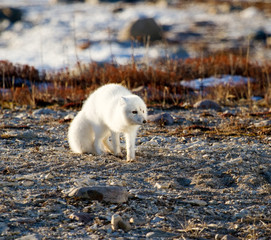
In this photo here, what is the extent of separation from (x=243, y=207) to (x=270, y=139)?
8.77ft

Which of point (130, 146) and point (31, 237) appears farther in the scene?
point (130, 146)

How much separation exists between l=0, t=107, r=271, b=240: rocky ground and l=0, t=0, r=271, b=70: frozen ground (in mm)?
17792

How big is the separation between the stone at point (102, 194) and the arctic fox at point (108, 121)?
113 cm

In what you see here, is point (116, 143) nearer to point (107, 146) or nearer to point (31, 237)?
point (107, 146)

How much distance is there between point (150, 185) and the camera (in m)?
4.88

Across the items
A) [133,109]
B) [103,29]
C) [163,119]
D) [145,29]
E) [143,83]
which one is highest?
[103,29]

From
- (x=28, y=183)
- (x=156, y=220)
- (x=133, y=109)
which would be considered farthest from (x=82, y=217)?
(x=133, y=109)

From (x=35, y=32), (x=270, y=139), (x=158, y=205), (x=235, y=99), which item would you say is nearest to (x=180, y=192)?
(x=158, y=205)

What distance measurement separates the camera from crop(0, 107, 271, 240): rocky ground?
3.88 m

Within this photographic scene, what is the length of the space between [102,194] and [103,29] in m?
34.8

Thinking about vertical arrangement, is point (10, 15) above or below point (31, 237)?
above

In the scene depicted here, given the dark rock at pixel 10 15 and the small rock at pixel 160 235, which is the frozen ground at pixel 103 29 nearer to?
the dark rock at pixel 10 15

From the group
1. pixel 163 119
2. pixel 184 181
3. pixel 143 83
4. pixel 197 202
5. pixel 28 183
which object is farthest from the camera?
pixel 143 83

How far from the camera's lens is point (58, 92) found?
11.6 meters
